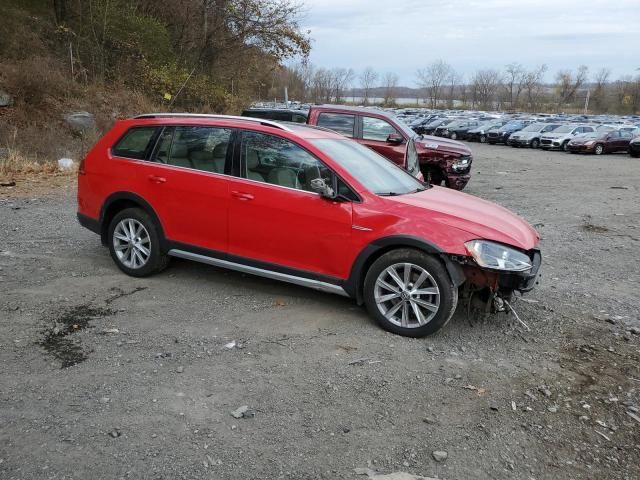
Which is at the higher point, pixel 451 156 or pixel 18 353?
pixel 451 156

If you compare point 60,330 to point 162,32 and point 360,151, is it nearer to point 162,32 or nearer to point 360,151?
point 360,151

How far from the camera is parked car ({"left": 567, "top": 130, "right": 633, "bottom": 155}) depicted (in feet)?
98.5

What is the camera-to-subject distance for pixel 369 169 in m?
5.52

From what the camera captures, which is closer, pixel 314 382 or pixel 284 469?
pixel 284 469

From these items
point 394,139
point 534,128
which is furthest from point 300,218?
point 534,128

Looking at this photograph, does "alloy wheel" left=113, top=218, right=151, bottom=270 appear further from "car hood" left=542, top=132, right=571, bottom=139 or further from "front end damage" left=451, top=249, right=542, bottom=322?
"car hood" left=542, top=132, right=571, bottom=139

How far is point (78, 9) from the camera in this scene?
20938 mm

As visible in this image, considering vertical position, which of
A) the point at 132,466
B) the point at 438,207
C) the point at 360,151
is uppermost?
the point at 360,151

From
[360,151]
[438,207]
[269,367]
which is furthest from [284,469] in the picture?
[360,151]

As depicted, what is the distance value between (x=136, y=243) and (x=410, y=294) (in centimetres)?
297

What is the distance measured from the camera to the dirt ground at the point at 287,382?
3111mm

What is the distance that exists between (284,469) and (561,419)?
1.81 metres

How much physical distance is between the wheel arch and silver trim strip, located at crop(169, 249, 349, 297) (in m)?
0.34

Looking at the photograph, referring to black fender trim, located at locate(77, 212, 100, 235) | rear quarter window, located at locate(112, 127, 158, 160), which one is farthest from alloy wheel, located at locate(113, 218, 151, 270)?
rear quarter window, located at locate(112, 127, 158, 160)
